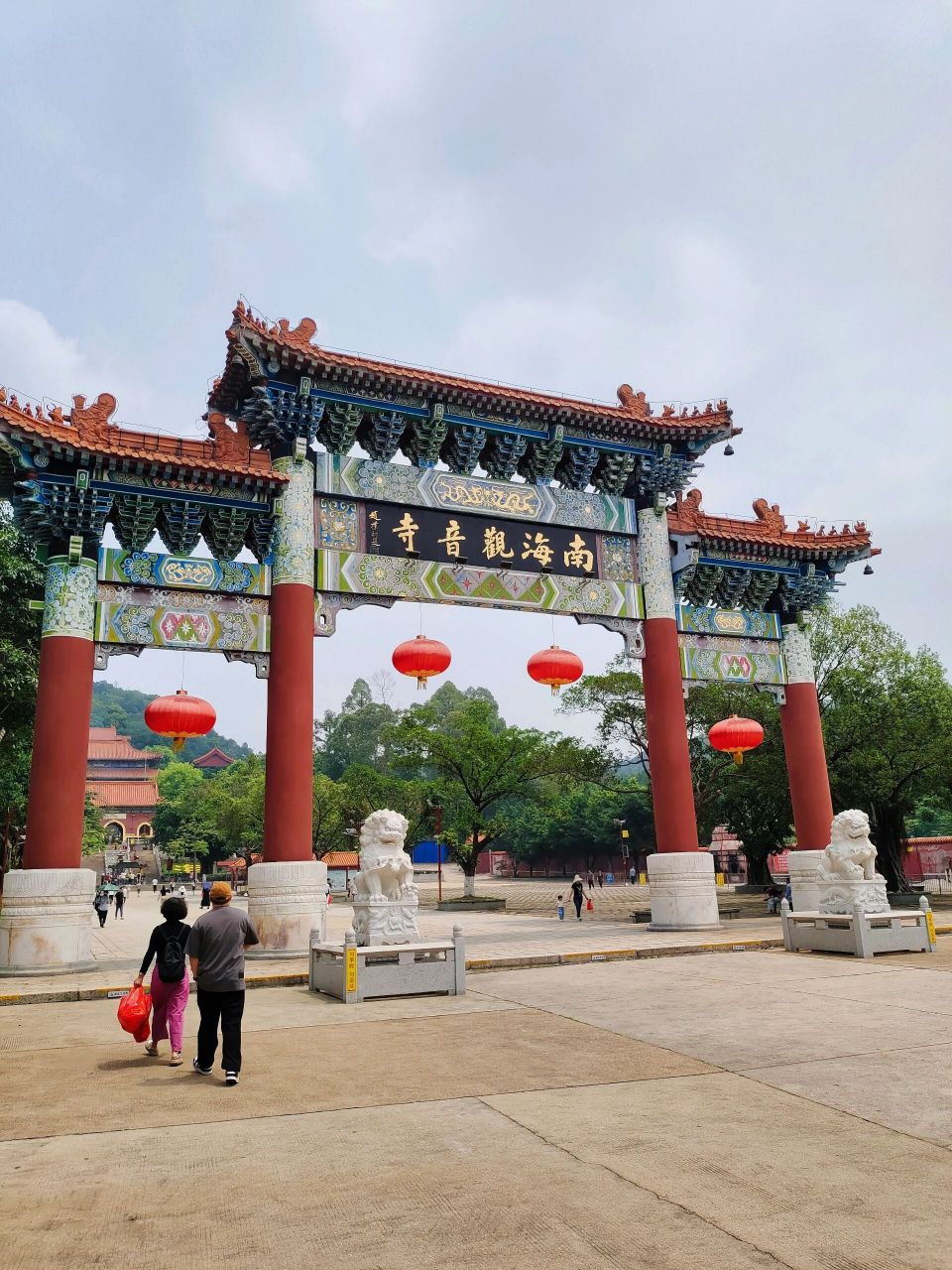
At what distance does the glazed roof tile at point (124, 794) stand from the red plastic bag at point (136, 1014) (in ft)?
268

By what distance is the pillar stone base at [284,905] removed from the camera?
13.1m

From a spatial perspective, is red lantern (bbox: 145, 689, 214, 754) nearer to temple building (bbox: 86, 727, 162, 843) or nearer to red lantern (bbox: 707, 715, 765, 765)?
red lantern (bbox: 707, 715, 765, 765)

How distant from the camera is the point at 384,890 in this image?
429 inches

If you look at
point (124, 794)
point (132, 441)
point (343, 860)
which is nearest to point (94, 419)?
point (132, 441)

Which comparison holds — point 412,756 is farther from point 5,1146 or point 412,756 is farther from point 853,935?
point 5,1146

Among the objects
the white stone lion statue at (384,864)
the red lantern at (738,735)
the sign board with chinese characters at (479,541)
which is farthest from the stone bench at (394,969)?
the red lantern at (738,735)

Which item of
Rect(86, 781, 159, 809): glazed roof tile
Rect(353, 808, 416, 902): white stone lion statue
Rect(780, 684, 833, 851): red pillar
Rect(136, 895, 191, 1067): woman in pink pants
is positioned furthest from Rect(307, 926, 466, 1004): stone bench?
Rect(86, 781, 159, 809): glazed roof tile

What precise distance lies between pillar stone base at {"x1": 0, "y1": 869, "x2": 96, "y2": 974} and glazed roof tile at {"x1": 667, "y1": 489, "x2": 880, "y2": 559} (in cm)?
1253

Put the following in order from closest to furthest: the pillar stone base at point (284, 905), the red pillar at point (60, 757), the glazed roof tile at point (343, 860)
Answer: the red pillar at point (60, 757) < the pillar stone base at point (284, 905) < the glazed roof tile at point (343, 860)

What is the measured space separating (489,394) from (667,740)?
282 inches

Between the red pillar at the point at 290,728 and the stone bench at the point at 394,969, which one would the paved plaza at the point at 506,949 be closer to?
the stone bench at the point at 394,969

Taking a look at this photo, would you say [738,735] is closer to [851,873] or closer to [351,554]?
[851,873]

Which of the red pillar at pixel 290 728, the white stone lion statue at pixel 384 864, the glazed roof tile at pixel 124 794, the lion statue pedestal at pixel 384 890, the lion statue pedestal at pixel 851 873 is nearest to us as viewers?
the lion statue pedestal at pixel 384 890

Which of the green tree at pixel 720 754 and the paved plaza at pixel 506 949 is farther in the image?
the green tree at pixel 720 754
